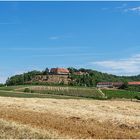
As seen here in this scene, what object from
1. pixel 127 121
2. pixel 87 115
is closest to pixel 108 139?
pixel 127 121

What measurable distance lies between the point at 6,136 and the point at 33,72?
6613 inches

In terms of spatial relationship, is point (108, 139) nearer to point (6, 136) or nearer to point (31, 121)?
point (6, 136)

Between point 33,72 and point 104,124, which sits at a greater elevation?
point 33,72

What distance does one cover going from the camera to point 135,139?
1405 cm

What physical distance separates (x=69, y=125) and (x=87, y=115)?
4112 mm

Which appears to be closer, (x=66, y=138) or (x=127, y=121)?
(x=66, y=138)

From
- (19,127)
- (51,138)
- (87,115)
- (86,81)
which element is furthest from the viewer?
(86,81)

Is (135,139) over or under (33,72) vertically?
under

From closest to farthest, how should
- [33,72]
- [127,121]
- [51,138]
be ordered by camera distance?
[51,138], [127,121], [33,72]

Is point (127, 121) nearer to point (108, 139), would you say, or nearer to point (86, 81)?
point (108, 139)

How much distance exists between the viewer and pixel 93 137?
1432cm

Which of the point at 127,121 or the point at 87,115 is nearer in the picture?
the point at 127,121

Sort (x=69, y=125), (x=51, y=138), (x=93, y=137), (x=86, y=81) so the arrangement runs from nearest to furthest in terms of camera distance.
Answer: (x=51, y=138)
(x=93, y=137)
(x=69, y=125)
(x=86, y=81)

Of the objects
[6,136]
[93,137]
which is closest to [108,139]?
[93,137]
